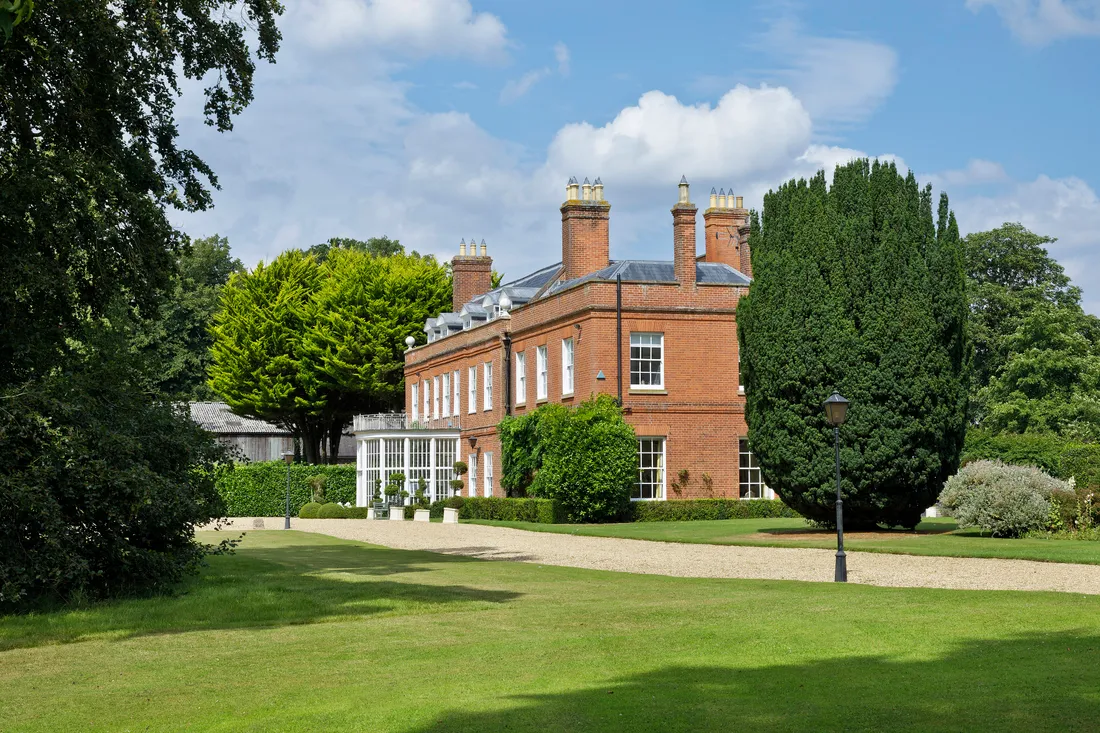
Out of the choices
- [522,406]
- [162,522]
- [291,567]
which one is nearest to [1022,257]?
[522,406]

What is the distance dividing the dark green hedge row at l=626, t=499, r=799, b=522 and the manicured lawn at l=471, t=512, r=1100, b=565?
2.49 feet

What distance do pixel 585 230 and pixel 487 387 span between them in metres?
7.24

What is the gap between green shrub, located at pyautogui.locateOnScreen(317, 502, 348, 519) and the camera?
4694 centimetres

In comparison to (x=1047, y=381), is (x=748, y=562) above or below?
below

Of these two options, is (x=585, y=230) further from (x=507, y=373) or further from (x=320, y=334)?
(x=320, y=334)

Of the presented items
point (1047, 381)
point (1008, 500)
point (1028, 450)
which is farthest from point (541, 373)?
point (1047, 381)

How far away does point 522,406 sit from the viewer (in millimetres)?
42125

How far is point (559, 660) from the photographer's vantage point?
403 inches

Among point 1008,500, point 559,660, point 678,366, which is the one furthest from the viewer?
point 678,366

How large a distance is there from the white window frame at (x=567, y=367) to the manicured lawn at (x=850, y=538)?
5.00m

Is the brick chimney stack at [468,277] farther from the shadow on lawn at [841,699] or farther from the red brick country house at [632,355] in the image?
the shadow on lawn at [841,699]

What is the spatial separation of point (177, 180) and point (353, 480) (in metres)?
36.3

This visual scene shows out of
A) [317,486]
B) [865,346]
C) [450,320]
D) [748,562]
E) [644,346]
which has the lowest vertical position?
[748,562]

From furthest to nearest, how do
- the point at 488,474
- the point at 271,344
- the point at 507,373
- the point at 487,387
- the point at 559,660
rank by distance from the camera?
1. the point at 271,344
2. the point at 487,387
3. the point at 488,474
4. the point at 507,373
5. the point at 559,660
